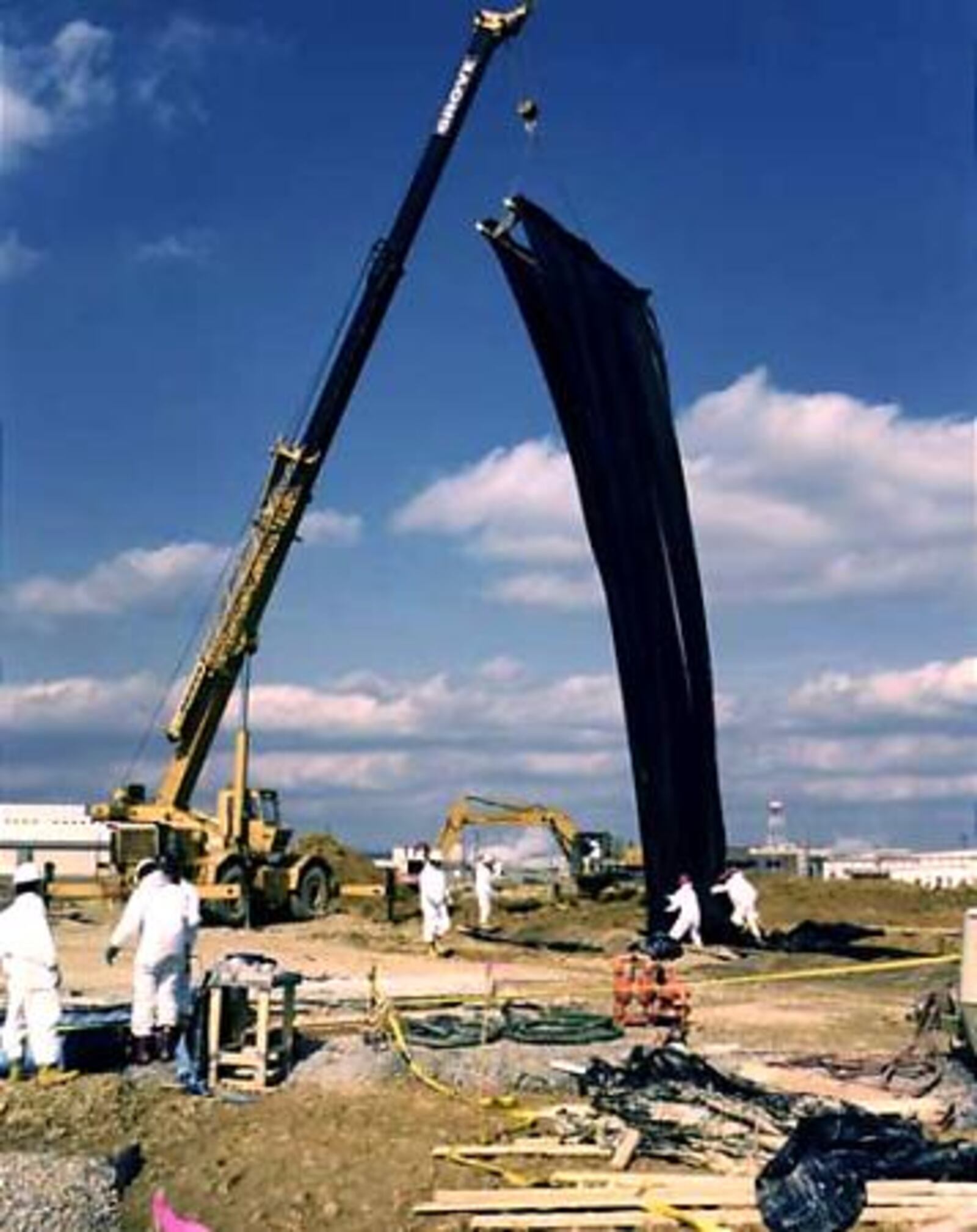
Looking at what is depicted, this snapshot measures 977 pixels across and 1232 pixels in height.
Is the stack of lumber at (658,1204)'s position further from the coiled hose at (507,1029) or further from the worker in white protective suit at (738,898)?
the worker in white protective suit at (738,898)

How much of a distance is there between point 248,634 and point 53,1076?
1627 centimetres

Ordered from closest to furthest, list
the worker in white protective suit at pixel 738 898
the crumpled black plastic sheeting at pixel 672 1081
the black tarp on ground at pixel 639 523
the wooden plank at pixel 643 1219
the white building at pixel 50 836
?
the wooden plank at pixel 643 1219
the crumpled black plastic sheeting at pixel 672 1081
the black tarp on ground at pixel 639 523
the worker in white protective suit at pixel 738 898
the white building at pixel 50 836

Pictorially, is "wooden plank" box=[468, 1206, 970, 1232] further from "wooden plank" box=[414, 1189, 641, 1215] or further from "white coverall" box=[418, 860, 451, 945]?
"white coverall" box=[418, 860, 451, 945]

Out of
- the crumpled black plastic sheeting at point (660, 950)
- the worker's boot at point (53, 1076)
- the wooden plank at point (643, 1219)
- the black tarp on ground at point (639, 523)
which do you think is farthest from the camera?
the black tarp on ground at point (639, 523)

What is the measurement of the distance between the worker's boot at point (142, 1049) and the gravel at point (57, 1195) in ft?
5.96

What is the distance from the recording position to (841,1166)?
8383mm

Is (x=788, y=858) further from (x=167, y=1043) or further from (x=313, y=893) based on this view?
(x=167, y=1043)

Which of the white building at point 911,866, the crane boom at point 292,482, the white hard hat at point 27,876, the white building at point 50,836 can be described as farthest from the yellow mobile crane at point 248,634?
the white building at point 911,866

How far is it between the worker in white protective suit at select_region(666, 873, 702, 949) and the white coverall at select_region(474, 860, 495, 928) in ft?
23.0

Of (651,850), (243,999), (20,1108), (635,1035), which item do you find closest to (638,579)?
(651,850)

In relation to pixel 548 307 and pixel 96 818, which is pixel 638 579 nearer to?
pixel 548 307

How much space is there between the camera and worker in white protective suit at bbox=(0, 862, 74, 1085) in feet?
36.7

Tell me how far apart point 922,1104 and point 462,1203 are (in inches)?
147

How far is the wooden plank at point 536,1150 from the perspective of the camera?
9273 millimetres
